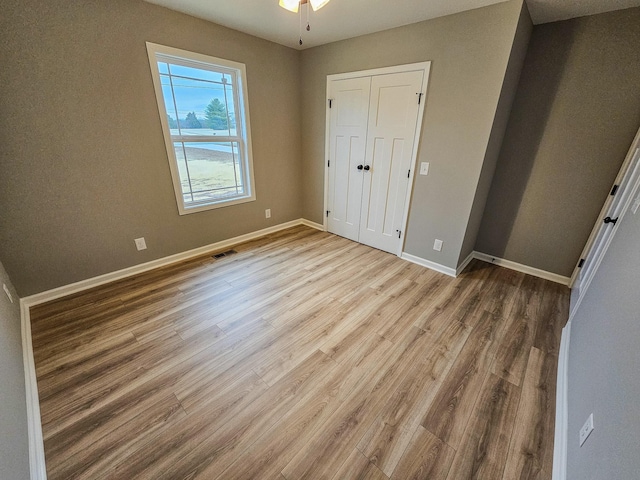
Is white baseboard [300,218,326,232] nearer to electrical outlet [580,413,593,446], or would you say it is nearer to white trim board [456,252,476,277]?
white trim board [456,252,476,277]

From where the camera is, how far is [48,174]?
203 centimetres

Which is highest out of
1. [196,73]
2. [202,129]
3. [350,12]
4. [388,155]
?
[350,12]

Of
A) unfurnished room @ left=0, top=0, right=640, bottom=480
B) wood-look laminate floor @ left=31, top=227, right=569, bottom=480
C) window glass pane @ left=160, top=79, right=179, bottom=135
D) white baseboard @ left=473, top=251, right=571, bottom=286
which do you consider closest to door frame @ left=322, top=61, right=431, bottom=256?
unfurnished room @ left=0, top=0, right=640, bottom=480

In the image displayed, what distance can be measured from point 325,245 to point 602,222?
280cm

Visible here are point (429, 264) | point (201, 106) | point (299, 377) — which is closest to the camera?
point (299, 377)

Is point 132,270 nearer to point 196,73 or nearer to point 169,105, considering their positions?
point 169,105

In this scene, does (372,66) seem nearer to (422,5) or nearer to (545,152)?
(422,5)

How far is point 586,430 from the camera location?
1058 millimetres

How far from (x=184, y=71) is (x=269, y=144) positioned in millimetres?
1192

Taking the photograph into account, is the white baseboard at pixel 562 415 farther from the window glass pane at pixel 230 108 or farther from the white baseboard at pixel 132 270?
the window glass pane at pixel 230 108

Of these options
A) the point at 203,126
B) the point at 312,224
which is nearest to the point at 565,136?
the point at 312,224

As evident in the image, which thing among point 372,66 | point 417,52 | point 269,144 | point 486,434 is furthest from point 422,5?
point 486,434

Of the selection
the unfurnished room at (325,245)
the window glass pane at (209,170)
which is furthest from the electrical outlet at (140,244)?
the window glass pane at (209,170)

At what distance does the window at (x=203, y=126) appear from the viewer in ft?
8.26
